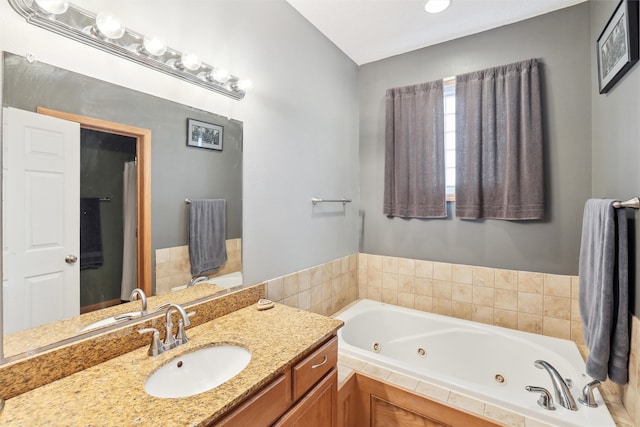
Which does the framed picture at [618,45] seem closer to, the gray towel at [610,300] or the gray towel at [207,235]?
the gray towel at [610,300]

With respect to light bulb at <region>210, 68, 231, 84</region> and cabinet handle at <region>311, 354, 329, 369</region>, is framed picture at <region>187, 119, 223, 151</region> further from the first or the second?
cabinet handle at <region>311, 354, 329, 369</region>

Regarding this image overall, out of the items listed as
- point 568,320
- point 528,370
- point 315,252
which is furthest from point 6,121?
point 568,320

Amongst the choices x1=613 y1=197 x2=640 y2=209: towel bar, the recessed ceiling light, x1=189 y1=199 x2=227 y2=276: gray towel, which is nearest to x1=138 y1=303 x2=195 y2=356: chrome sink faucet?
x1=189 y1=199 x2=227 y2=276: gray towel

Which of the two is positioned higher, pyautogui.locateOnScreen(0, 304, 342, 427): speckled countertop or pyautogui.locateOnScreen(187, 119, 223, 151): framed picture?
pyautogui.locateOnScreen(187, 119, 223, 151): framed picture

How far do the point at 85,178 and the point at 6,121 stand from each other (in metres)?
0.25

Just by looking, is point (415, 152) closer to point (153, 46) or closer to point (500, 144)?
point (500, 144)

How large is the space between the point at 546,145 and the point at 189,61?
7.63 ft

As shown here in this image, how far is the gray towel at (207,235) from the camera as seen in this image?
1414 mm

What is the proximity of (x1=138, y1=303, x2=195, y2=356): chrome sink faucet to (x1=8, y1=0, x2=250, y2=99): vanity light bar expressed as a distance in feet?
3.30

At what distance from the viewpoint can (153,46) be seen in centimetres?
115

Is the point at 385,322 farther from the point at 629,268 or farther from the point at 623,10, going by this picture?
the point at 623,10

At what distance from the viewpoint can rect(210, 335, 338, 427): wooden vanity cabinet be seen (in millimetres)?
921

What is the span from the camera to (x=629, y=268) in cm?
132

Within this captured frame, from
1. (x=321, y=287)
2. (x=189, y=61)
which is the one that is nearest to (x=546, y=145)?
(x=321, y=287)
